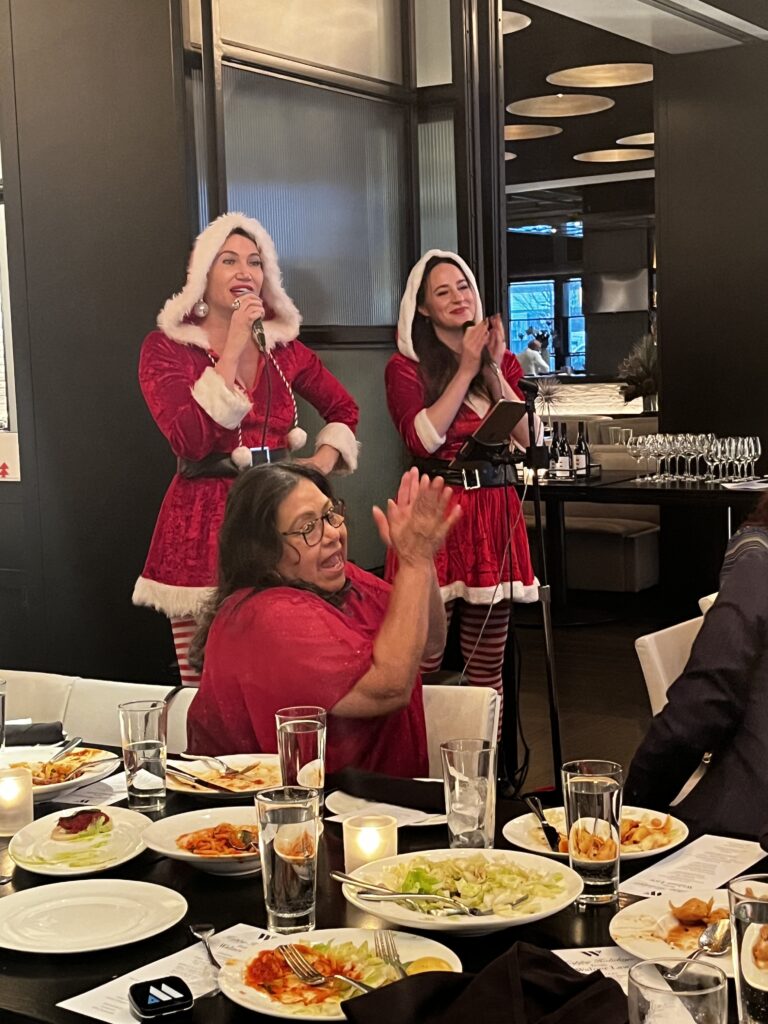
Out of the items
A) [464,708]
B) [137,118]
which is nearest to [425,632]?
[464,708]

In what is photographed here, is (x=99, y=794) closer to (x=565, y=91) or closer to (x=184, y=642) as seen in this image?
(x=184, y=642)

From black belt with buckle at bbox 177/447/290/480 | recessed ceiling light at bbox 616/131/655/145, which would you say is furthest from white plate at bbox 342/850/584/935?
recessed ceiling light at bbox 616/131/655/145

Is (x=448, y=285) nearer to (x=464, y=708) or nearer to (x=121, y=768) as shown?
(x=464, y=708)

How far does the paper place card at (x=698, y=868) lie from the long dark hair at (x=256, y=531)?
1.46 m

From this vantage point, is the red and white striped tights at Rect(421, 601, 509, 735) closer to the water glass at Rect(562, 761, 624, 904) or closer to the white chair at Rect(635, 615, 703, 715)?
the white chair at Rect(635, 615, 703, 715)

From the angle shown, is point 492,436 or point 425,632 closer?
point 425,632

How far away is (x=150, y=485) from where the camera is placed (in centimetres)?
386

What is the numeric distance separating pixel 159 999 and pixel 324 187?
293cm

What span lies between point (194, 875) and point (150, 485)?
86.6 inches

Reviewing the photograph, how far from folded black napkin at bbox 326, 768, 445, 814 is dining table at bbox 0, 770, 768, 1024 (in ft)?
0.30

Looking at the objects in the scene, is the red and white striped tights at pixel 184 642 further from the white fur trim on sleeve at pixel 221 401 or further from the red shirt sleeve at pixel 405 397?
the red shirt sleeve at pixel 405 397

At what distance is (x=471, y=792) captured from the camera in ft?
5.79

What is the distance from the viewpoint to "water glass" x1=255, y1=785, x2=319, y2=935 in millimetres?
1532

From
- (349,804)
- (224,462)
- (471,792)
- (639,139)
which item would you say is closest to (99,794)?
(349,804)
